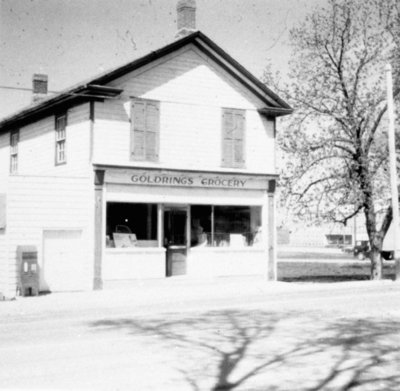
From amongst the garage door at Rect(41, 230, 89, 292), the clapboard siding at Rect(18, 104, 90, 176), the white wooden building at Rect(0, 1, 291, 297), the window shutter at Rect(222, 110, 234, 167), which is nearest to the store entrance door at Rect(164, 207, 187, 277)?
the white wooden building at Rect(0, 1, 291, 297)

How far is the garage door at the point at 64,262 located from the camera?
18719 mm

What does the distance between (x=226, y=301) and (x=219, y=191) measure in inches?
234

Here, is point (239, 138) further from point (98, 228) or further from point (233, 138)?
point (98, 228)

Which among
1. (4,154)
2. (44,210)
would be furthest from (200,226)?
(4,154)

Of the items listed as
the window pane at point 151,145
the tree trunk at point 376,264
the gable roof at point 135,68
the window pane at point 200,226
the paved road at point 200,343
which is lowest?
the paved road at point 200,343

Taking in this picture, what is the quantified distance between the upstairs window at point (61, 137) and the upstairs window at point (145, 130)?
8.56ft

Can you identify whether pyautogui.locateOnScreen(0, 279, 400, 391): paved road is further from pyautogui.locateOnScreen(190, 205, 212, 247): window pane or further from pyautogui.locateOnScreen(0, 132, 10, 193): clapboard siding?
pyautogui.locateOnScreen(0, 132, 10, 193): clapboard siding

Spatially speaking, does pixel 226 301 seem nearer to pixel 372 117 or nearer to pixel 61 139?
pixel 61 139

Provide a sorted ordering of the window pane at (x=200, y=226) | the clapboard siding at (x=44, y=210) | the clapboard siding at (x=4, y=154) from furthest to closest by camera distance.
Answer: the clapboard siding at (x=4, y=154)
the window pane at (x=200, y=226)
the clapboard siding at (x=44, y=210)

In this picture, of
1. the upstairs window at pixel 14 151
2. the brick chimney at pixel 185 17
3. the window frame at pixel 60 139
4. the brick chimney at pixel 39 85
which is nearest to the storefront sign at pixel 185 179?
the window frame at pixel 60 139

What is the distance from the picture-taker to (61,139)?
21203mm

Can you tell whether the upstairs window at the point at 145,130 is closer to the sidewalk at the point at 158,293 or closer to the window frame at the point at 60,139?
the window frame at the point at 60,139

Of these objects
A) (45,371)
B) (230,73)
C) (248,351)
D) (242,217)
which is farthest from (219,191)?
(45,371)

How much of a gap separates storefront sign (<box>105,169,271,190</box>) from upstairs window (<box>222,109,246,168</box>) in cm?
59
